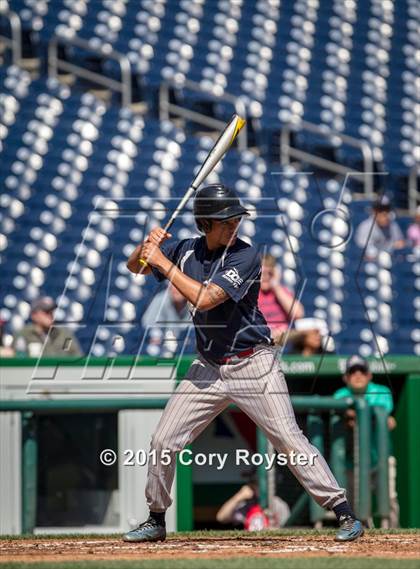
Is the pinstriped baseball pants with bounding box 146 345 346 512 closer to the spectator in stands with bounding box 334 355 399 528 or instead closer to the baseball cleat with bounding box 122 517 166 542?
the baseball cleat with bounding box 122 517 166 542

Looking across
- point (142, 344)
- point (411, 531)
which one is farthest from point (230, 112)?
point (411, 531)

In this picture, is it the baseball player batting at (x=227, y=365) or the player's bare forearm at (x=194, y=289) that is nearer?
the player's bare forearm at (x=194, y=289)

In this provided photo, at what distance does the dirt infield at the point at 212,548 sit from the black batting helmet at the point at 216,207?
49.5 inches

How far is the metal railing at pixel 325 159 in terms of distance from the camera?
10.5m

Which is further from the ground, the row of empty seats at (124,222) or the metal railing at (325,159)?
the metal railing at (325,159)

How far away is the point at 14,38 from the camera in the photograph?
11.1m

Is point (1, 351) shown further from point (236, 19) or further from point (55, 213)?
point (236, 19)

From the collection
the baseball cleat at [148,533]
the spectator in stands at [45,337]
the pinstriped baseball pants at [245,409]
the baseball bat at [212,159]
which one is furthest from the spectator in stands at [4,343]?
the pinstriped baseball pants at [245,409]

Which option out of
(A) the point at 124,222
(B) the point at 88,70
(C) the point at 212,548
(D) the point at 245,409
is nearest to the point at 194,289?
(D) the point at 245,409

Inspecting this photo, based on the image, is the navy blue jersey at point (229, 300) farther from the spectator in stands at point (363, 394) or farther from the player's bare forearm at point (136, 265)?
the spectator in stands at point (363, 394)

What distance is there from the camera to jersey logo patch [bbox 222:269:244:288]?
14.7 ft

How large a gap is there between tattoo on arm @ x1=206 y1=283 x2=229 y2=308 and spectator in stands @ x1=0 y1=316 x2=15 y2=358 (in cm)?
306

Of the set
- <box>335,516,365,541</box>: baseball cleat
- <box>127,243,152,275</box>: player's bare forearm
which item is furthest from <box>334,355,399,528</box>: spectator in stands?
<box>127,243,152,275</box>: player's bare forearm

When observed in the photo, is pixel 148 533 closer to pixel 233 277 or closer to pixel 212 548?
pixel 212 548
